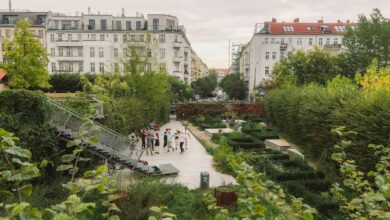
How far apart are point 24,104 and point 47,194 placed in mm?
3950

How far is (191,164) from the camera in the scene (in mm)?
21156

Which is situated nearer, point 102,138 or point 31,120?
point 31,120

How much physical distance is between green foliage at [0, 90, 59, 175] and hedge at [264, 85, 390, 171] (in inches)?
472

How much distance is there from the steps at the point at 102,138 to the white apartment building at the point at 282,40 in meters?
51.0

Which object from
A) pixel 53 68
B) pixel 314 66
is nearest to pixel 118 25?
pixel 53 68

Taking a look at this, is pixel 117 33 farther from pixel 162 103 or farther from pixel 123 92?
pixel 123 92

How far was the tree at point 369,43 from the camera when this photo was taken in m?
44.3

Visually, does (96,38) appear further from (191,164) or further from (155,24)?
(191,164)

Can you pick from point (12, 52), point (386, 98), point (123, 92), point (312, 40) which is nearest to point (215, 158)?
point (386, 98)

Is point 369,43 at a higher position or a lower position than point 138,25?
lower

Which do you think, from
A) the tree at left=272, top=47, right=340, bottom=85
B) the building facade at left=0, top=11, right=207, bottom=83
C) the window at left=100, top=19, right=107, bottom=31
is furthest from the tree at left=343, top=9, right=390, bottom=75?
the window at left=100, top=19, right=107, bottom=31

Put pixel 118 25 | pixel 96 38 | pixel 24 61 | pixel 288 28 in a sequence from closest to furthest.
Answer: pixel 24 61 < pixel 96 38 < pixel 118 25 < pixel 288 28

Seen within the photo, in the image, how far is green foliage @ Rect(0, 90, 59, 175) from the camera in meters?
13.8

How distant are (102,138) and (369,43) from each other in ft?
133
